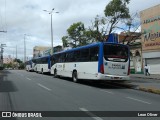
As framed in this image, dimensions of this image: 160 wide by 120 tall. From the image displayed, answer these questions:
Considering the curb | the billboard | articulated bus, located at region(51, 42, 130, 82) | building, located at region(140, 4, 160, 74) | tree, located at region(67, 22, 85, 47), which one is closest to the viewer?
the curb

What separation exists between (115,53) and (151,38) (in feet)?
74.8

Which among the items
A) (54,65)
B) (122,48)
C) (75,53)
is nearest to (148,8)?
(54,65)

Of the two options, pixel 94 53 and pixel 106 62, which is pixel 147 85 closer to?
pixel 106 62

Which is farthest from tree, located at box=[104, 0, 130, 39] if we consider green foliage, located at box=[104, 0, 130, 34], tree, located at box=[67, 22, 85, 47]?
tree, located at box=[67, 22, 85, 47]

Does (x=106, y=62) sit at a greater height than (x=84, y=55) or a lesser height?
lesser

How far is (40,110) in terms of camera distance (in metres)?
11.6

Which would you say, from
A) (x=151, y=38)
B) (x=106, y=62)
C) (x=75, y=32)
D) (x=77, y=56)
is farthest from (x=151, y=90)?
(x=75, y=32)

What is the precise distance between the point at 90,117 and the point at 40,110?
6.90 feet

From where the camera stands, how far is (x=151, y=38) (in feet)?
146

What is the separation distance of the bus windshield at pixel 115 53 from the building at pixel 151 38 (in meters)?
20.9

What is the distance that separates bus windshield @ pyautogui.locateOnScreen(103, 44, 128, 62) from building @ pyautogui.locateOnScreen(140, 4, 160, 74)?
20896 millimetres

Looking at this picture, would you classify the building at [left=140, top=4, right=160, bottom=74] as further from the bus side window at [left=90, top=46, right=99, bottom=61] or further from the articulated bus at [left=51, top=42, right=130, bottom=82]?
the bus side window at [left=90, top=46, right=99, bottom=61]

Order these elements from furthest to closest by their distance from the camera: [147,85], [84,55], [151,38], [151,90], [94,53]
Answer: [151,38] → [84,55] → [147,85] → [94,53] → [151,90]

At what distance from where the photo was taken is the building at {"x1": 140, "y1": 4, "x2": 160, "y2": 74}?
142 feet
